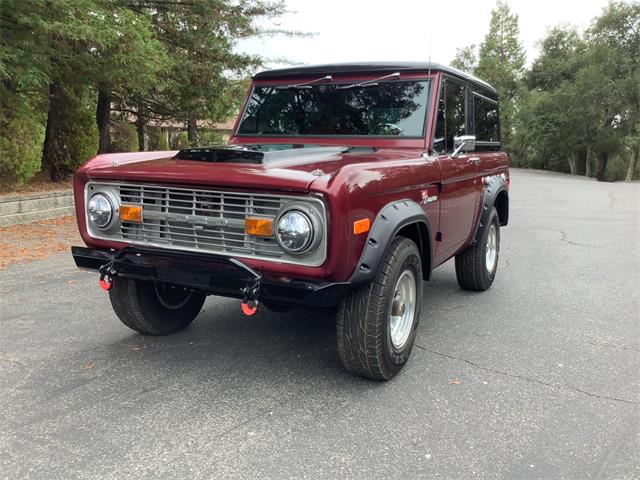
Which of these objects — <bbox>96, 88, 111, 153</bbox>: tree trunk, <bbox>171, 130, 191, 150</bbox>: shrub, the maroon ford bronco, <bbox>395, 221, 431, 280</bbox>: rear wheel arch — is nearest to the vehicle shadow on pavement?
the maroon ford bronco

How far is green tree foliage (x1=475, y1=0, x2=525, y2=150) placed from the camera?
50.7 m

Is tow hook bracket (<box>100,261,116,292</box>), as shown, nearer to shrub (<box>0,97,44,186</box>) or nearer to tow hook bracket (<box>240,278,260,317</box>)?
tow hook bracket (<box>240,278,260,317</box>)

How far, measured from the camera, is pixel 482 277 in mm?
5445

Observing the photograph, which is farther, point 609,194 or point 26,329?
point 609,194

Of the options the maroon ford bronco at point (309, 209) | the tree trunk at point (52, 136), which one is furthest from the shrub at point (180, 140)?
the maroon ford bronco at point (309, 209)

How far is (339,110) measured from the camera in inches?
170

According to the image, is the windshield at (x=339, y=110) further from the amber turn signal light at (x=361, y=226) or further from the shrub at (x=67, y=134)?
the shrub at (x=67, y=134)

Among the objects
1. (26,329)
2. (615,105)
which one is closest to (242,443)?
(26,329)

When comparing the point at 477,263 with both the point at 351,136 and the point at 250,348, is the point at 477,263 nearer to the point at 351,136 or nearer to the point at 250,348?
the point at 351,136

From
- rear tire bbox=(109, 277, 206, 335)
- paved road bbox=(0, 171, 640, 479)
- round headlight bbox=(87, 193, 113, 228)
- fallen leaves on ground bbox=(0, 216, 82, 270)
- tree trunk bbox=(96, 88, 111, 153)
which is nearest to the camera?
paved road bbox=(0, 171, 640, 479)

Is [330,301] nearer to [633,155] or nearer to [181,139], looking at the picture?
[181,139]

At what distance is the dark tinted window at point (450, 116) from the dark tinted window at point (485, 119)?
1.62 ft

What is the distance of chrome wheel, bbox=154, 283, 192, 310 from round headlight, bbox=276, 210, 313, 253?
146 centimetres

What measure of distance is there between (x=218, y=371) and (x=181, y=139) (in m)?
14.4
